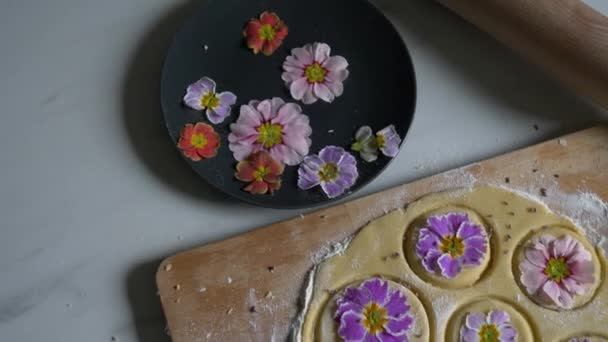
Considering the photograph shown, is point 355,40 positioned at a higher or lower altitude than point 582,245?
higher

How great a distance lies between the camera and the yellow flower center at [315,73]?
810mm

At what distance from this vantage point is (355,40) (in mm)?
823

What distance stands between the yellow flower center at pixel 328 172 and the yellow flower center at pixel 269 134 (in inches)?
2.5

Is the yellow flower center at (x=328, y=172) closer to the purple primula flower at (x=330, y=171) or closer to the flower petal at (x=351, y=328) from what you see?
the purple primula flower at (x=330, y=171)

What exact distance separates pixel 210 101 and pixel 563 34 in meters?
0.43

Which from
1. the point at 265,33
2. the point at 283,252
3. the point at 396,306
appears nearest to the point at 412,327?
the point at 396,306

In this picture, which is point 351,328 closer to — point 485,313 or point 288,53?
point 485,313

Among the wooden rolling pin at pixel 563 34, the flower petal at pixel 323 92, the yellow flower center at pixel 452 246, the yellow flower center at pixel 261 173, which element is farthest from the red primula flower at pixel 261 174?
the wooden rolling pin at pixel 563 34

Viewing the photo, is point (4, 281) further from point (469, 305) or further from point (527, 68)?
point (527, 68)

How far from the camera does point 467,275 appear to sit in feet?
2.42

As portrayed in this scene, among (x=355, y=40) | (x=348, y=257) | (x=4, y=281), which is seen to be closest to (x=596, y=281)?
(x=348, y=257)

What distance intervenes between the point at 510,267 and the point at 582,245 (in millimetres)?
87

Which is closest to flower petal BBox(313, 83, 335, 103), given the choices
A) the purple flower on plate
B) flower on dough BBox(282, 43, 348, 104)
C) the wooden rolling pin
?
flower on dough BBox(282, 43, 348, 104)

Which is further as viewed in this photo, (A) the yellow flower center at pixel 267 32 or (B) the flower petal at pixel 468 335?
(A) the yellow flower center at pixel 267 32
